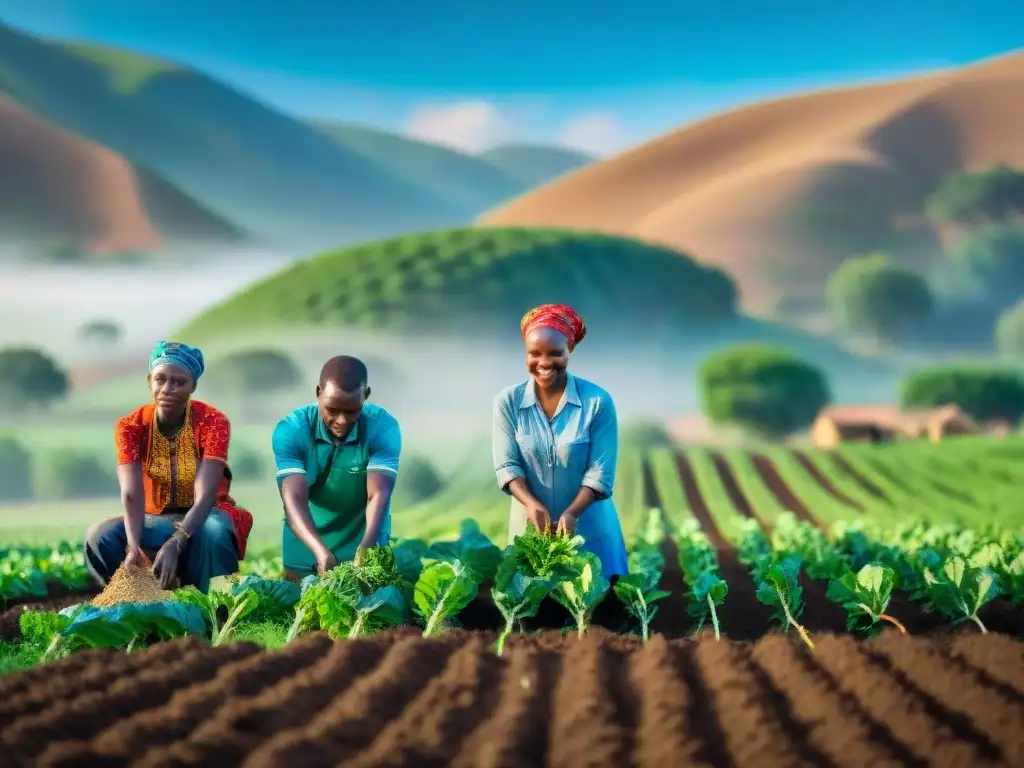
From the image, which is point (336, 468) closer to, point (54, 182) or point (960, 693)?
point (960, 693)

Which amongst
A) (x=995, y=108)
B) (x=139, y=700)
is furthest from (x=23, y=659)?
(x=995, y=108)

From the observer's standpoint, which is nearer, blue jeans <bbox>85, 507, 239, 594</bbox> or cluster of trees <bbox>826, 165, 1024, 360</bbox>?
blue jeans <bbox>85, 507, 239, 594</bbox>

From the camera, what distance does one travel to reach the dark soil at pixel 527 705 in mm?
2246

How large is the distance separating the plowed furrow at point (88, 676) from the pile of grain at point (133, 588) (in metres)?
0.96

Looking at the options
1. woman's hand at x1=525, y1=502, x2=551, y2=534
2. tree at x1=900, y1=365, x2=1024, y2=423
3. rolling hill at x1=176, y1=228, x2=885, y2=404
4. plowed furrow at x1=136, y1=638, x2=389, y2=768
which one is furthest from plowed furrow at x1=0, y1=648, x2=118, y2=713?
tree at x1=900, y1=365, x2=1024, y2=423

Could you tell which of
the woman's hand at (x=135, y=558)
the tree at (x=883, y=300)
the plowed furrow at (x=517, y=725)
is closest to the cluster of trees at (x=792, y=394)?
the tree at (x=883, y=300)

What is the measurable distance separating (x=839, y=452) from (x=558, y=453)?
1832 cm

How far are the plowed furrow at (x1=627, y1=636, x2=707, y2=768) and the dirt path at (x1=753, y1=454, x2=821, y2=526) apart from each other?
11.9 meters

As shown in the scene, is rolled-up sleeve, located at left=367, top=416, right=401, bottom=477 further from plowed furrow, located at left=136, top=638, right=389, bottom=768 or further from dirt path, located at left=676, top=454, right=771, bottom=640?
dirt path, located at left=676, top=454, right=771, bottom=640

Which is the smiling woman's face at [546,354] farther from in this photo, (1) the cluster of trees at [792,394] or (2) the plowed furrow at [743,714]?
(1) the cluster of trees at [792,394]

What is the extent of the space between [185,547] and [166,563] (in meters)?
0.18

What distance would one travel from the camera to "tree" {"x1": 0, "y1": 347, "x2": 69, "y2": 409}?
26656 mm

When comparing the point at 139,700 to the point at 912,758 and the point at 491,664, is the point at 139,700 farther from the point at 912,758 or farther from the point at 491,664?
the point at 912,758

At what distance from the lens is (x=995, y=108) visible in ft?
144
